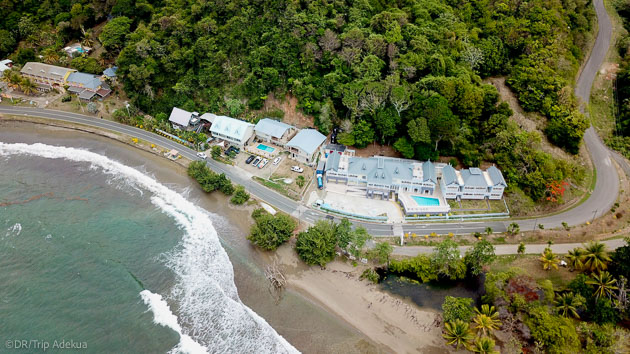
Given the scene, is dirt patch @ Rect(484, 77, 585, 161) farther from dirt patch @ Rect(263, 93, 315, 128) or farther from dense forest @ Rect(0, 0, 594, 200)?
dirt patch @ Rect(263, 93, 315, 128)

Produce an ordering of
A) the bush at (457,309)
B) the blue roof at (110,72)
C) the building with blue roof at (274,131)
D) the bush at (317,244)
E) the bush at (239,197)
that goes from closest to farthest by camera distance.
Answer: the bush at (457,309) < the bush at (317,244) < the bush at (239,197) < the building with blue roof at (274,131) < the blue roof at (110,72)

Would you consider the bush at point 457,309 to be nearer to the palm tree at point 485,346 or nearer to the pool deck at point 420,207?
the palm tree at point 485,346

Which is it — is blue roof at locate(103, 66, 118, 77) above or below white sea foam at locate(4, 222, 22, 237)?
above

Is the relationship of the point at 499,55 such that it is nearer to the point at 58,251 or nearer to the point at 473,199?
the point at 473,199

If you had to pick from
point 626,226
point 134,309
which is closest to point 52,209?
point 134,309

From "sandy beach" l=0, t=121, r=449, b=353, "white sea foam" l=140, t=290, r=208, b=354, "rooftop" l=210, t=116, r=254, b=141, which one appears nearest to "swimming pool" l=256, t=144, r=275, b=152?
"rooftop" l=210, t=116, r=254, b=141

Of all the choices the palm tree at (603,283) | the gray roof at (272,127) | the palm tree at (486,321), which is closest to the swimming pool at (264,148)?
the gray roof at (272,127)

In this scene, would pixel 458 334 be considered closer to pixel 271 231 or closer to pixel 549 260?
pixel 549 260
